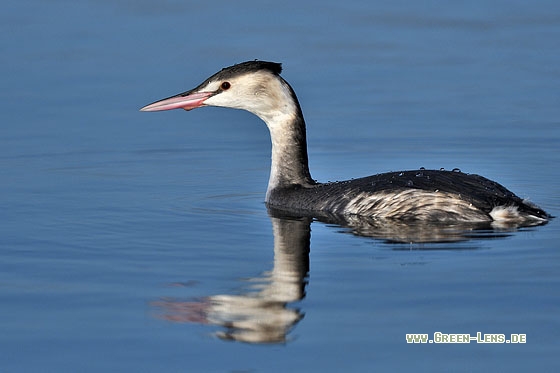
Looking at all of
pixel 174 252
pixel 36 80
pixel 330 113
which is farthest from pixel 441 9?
pixel 174 252

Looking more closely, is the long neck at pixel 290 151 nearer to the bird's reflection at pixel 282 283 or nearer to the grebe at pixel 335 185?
the grebe at pixel 335 185

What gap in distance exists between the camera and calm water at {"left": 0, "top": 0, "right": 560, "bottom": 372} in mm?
7367

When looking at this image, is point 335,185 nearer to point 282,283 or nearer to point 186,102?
point 186,102

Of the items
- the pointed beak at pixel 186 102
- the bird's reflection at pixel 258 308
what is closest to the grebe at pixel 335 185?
the pointed beak at pixel 186 102

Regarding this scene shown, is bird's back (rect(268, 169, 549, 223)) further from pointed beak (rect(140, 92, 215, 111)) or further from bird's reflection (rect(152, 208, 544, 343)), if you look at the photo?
pointed beak (rect(140, 92, 215, 111))

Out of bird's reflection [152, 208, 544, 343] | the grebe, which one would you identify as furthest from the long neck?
bird's reflection [152, 208, 544, 343]

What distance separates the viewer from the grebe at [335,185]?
33.9ft

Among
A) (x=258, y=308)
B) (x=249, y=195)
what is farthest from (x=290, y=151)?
(x=258, y=308)

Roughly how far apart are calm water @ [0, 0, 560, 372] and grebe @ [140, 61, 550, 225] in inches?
12.7

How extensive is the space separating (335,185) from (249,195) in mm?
1065

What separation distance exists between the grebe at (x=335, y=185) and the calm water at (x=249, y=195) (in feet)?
1.06

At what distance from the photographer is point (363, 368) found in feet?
22.5

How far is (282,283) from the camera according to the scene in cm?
866

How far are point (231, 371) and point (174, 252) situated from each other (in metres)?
2.69
